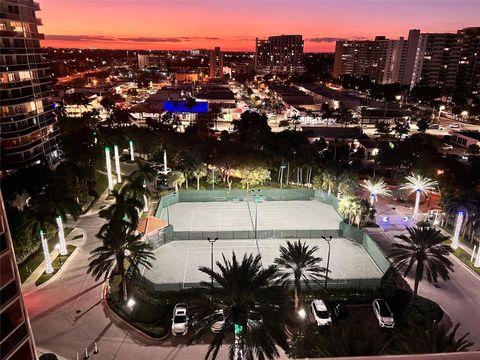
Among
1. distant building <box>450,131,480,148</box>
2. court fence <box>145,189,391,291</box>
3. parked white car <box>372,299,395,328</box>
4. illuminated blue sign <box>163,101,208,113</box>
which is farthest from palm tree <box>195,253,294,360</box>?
illuminated blue sign <box>163,101,208,113</box>

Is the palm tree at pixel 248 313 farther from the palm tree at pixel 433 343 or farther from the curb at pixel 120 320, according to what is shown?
the curb at pixel 120 320

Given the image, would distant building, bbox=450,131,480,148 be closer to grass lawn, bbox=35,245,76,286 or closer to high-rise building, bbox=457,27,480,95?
grass lawn, bbox=35,245,76,286

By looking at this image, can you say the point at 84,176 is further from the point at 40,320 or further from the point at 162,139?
the point at 40,320

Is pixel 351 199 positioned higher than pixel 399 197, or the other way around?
pixel 351 199

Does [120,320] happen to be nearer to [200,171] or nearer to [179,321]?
[179,321]

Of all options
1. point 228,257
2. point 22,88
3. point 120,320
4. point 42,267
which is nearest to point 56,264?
point 42,267

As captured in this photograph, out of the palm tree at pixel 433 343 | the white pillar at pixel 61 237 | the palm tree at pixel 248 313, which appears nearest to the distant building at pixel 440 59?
the white pillar at pixel 61 237

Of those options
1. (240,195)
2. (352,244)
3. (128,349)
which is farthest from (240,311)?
(240,195)
